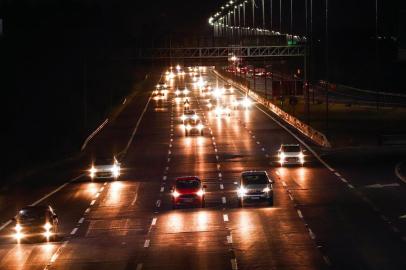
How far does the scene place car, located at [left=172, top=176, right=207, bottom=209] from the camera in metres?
41.7

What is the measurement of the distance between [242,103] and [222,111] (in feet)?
46.9

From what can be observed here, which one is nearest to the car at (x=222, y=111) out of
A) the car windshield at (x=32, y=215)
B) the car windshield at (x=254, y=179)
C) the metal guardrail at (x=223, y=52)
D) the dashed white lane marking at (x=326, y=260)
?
the metal guardrail at (x=223, y=52)

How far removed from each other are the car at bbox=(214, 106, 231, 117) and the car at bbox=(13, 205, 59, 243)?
81.9 m

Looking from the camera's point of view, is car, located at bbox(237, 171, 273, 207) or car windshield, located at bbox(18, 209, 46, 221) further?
car, located at bbox(237, 171, 273, 207)

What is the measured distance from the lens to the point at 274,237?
32.0 metres

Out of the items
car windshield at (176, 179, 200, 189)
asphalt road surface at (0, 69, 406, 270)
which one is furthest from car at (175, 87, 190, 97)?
car windshield at (176, 179, 200, 189)

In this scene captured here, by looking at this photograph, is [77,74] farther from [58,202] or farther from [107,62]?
[58,202]

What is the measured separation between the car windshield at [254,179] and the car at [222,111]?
72750 millimetres

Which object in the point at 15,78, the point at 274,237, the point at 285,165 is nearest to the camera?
the point at 274,237

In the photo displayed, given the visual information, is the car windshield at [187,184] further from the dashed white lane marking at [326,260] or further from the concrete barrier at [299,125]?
the concrete barrier at [299,125]

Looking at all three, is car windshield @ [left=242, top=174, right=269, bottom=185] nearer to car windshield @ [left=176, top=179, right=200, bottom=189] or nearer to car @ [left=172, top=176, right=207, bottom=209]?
car @ [left=172, top=176, right=207, bottom=209]

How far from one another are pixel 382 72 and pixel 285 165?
13436 cm

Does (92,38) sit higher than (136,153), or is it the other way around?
(92,38)

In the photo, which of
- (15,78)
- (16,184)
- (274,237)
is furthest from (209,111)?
(274,237)
